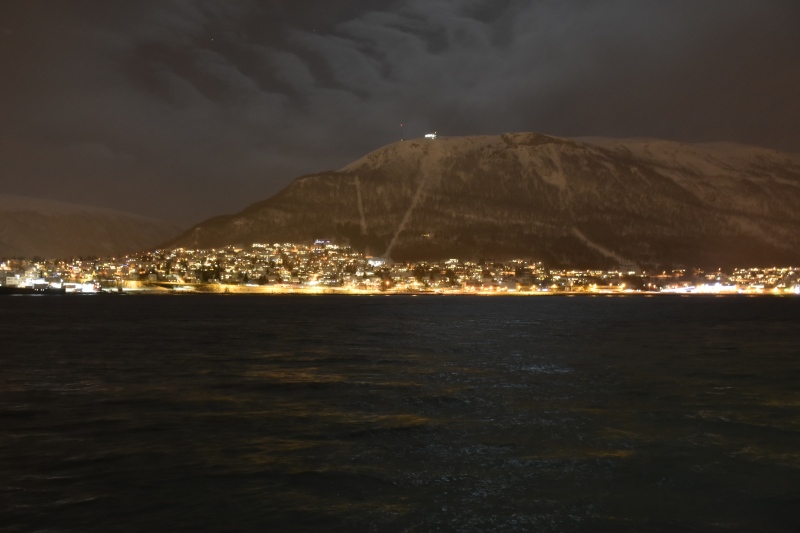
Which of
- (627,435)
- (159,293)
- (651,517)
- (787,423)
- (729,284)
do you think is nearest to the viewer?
(651,517)

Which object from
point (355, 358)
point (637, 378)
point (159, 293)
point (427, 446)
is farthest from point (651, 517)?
point (159, 293)

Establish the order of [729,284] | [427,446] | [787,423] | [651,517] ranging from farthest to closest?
[729,284] < [787,423] < [427,446] < [651,517]

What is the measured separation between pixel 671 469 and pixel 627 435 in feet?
9.36

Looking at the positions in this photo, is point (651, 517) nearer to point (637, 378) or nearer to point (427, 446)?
point (427, 446)

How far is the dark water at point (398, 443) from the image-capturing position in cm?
1111

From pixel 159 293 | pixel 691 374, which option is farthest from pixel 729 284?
pixel 691 374

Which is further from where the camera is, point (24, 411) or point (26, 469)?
point (24, 411)

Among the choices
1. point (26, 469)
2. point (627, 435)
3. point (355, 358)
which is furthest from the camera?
point (355, 358)

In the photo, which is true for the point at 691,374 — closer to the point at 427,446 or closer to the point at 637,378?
the point at 637,378

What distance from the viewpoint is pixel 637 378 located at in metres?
26.5

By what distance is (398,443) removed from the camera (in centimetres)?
1564

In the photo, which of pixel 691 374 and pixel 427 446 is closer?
pixel 427 446

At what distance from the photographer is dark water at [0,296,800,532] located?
36.4ft

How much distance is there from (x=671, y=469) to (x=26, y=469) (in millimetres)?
12310
